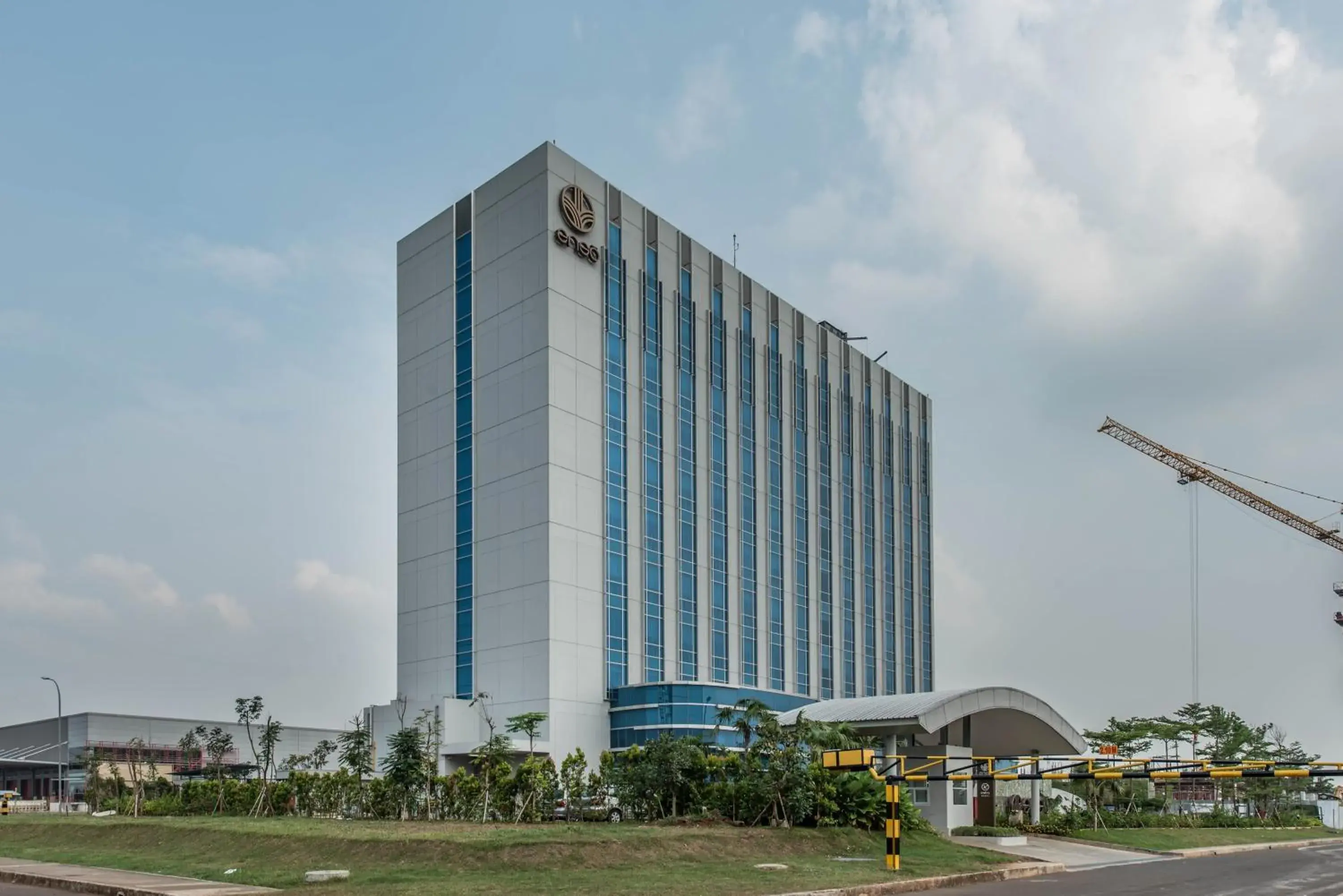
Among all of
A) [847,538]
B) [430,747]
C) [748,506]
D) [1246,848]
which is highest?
[748,506]

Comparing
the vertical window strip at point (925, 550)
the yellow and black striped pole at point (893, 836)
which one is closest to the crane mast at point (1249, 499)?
the vertical window strip at point (925, 550)

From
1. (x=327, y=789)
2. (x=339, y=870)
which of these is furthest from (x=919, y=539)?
(x=339, y=870)

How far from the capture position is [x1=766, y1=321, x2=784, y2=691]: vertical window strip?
271 ft

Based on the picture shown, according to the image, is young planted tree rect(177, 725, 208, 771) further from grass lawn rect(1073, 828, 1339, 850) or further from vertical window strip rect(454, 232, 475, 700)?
grass lawn rect(1073, 828, 1339, 850)

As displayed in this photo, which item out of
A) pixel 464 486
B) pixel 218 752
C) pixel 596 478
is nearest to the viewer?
pixel 218 752

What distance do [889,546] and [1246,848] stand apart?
47.9m

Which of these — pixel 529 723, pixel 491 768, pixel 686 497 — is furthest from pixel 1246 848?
pixel 686 497

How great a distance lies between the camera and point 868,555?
9606 cm

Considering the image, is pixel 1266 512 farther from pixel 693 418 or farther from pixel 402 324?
pixel 402 324

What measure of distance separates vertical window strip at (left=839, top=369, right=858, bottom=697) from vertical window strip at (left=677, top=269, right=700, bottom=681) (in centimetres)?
1931

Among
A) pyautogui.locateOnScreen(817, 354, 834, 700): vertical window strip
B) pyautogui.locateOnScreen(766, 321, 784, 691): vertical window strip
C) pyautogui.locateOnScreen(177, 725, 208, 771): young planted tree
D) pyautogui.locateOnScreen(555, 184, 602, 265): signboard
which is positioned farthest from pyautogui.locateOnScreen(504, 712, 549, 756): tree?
pyautogui.locateOnScreen(817, 354, 834, 700): vertical window strip

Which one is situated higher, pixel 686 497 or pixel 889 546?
pixel 686 497

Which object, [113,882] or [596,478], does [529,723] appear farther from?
[113,882]

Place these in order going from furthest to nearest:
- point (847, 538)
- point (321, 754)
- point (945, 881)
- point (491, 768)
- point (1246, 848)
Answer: point (847, 538)
point (321, 754)
point (1246, 848)
point (491, 768)
point (945, 881)
